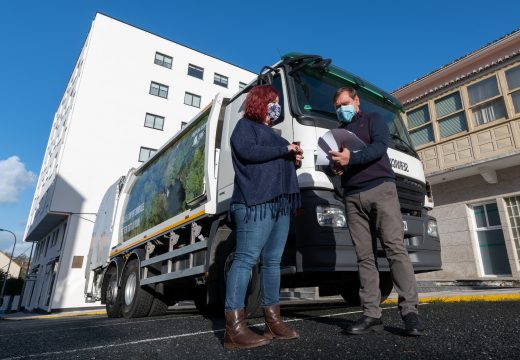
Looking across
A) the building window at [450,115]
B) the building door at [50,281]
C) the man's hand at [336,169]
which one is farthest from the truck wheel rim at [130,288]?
the building door at [50,281]

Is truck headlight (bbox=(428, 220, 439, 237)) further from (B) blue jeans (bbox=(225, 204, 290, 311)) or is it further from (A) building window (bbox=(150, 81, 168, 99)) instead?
(A) building window (bbox=(150, 81, 168, 99))

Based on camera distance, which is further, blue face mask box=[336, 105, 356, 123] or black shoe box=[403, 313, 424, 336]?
blue face mask box=[336, 105, 356, 123]

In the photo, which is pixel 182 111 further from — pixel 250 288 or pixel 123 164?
pixel 250 288

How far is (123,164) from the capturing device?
2253 centimetres

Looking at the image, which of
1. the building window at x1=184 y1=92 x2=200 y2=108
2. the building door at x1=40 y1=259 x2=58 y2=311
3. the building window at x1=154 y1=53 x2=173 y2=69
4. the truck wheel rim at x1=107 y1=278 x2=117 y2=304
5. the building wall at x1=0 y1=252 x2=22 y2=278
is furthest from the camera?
the building wall at x1=0 y1=252 x2=22 y2=278

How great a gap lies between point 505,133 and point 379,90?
7472mm

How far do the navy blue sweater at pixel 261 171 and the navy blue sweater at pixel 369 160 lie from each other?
499 millimetres

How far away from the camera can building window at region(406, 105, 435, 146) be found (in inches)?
476

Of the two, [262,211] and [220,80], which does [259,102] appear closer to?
[262,211]

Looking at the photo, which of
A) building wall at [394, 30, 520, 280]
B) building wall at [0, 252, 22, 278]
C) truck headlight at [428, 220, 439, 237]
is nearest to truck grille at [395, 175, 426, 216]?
truck headlight at [428, 220, 439, 237]

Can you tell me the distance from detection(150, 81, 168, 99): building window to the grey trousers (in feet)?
83.4

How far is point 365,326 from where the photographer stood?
239 centimetres

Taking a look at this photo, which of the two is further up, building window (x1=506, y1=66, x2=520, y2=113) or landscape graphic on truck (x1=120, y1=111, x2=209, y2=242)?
building window (x1=506, y1=66, x2=520, y2=113)

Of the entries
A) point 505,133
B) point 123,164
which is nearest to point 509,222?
point 505,133
